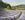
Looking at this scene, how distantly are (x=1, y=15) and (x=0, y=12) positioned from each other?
0.23 feet

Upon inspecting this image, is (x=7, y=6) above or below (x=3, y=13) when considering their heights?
above

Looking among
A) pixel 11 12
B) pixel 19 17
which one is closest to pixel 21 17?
pixel 19 17

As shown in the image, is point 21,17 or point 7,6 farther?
point 7,6

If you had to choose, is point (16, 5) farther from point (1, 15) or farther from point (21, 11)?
point (1, 15)

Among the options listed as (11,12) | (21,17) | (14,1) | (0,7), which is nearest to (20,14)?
(21,17)

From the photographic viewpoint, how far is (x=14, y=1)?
91cm

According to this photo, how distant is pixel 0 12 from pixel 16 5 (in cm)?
33

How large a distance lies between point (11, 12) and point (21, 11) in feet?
0.61

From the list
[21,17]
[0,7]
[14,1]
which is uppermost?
[14,1]

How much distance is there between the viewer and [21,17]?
0.77 metres

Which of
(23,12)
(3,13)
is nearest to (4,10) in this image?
(3,13)

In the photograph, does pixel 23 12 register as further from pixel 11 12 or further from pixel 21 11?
pixel 11 12

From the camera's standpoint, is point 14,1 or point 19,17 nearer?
point 19,17

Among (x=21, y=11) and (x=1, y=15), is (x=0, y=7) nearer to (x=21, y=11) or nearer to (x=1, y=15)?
(x=1, y=15)
